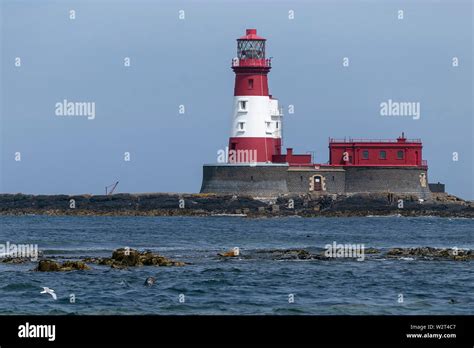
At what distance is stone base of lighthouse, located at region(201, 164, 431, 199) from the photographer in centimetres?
7906

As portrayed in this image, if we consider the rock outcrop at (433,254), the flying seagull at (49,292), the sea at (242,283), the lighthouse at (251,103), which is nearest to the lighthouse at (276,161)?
the lighthouse at (251,103)

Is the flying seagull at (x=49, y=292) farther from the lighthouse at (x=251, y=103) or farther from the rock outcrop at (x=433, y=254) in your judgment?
the lighthouse at (x=251, y=103)

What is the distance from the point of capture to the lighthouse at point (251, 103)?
77188mm

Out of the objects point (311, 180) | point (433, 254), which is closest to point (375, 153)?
point (311, 180)

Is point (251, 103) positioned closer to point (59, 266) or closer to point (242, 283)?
point (59, 266)

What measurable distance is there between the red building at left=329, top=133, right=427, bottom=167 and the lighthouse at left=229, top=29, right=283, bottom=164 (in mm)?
5677

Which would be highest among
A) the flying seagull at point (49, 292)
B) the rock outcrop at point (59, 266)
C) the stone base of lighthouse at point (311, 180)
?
the stone base of lighthouse at point (311, 180)

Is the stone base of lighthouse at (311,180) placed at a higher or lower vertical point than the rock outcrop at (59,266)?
higher

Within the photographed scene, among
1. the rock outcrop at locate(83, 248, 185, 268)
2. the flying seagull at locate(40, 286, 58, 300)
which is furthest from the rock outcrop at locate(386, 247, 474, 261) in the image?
the flying seagull at locate(40, 286, 58, 300)

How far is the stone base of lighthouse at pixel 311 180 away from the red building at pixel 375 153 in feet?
1.77

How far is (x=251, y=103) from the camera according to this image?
77625 mm

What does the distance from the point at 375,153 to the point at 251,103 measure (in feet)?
32.7

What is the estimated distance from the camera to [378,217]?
264 feet

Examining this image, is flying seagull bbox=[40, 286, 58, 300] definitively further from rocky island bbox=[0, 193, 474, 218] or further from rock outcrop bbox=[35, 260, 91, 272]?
rocky island bbox=[0, 193, 474, 218]
